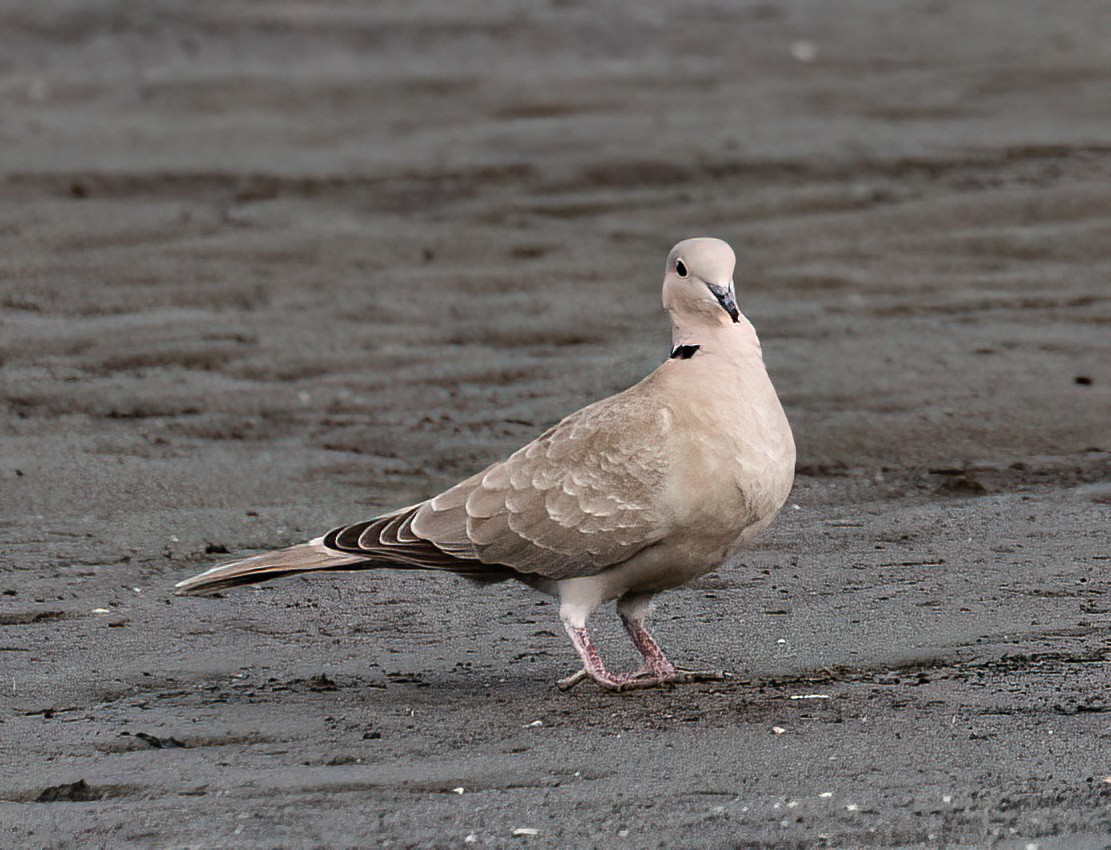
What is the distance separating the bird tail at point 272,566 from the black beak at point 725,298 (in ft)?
4.56

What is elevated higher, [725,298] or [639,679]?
[725,298]

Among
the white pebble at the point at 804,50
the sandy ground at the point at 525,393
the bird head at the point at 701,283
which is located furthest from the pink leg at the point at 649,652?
the white pebble at the point at 804,50

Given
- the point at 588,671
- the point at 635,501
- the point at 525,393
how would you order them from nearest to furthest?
the point at 635,501, the point at 588,671, the point at 525,393

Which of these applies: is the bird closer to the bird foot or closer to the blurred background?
the bird foot

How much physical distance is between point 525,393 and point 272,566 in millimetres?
3758

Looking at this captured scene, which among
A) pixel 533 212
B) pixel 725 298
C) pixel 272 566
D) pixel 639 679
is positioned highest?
pixel 725 298

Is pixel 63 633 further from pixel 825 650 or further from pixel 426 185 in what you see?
pixel 426 185

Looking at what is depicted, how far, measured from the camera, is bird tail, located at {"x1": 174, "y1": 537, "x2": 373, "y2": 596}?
613cm

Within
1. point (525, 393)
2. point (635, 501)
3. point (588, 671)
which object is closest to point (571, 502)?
point (635, 501)

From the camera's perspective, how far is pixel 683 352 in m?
6.16

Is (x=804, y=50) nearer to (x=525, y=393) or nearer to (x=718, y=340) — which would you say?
(x=525, y=393)

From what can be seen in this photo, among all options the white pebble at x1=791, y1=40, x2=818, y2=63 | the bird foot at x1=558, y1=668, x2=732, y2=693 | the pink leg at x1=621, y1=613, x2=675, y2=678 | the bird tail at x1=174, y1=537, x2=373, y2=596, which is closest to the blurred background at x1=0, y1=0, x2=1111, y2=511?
the white pebble at x1=791, y1=40, x2=818, y2=63

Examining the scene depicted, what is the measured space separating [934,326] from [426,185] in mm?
4738

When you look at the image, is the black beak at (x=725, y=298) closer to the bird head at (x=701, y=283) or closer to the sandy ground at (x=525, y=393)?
the bird head at (x=701, y=283)
